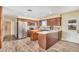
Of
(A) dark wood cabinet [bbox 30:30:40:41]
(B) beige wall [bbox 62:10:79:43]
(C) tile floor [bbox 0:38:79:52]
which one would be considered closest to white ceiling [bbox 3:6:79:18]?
(B) beige wall [bbox 62:10:79:43]

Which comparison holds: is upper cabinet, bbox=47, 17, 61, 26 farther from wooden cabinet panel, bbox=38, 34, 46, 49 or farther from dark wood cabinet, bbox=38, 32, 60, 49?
wooden cabinet panel, bbox=38, 34, 46, 49

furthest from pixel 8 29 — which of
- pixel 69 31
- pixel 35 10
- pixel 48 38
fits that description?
pixel 69 31

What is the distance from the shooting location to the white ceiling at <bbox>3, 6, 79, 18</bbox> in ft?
6.09

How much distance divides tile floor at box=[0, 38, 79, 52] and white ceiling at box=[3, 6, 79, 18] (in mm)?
631

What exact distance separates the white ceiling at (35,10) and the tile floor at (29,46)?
2.07 feet

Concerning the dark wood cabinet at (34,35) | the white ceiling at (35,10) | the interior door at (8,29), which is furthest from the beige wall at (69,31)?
the interior door at (8,29)

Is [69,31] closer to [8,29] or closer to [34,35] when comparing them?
[34,35]

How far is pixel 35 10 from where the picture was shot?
1938 mm

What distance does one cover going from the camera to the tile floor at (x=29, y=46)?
1863 millimetres

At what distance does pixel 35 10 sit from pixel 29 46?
34.3 inches

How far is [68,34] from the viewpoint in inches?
76.1
